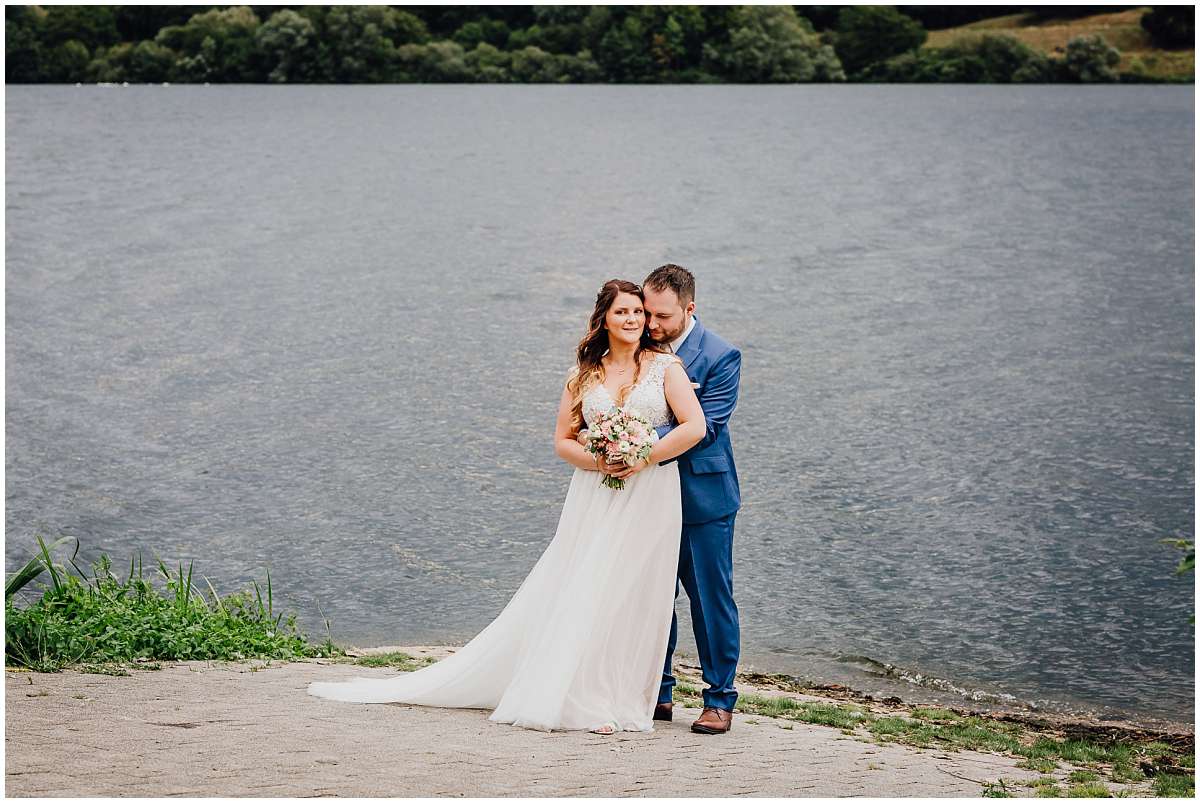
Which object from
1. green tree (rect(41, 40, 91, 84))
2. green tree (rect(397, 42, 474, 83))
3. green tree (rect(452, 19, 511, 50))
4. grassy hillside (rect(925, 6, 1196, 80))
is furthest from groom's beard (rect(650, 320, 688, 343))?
grassy hillside (rect(925, 6, 1196, 80))

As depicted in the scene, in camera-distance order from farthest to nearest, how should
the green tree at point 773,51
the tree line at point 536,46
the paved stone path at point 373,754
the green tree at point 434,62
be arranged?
1. the green tree at point 434,62
2. the green tree at point 773,51
3. the tree line at point 536,46
4. the paved stone path at point 373,754

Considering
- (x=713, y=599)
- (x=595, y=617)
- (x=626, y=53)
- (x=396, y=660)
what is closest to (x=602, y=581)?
(x=595, y=617)

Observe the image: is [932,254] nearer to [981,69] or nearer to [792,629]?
[792,629]

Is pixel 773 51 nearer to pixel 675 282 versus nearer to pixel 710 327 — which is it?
pixel 710 327

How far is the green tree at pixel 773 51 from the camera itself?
74000 millimetres

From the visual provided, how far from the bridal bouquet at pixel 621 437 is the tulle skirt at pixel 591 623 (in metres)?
0.25

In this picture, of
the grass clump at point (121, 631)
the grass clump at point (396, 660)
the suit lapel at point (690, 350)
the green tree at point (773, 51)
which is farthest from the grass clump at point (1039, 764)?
the green tree at point (773, 51)

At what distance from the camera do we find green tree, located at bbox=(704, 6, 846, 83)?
243 feet

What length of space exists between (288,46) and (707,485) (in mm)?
70954

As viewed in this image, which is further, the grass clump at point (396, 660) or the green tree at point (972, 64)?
the green tree at point (972, 64)

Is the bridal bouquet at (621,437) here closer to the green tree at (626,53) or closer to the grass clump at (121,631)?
the grass clump at (121,631)

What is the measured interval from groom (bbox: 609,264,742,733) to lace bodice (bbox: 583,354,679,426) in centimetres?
8

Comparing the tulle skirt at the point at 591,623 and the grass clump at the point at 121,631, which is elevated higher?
the tulle skirt at the point at 591,623

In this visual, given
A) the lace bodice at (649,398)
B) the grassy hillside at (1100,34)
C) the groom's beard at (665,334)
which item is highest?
the grassy hillside at (1100,34)
